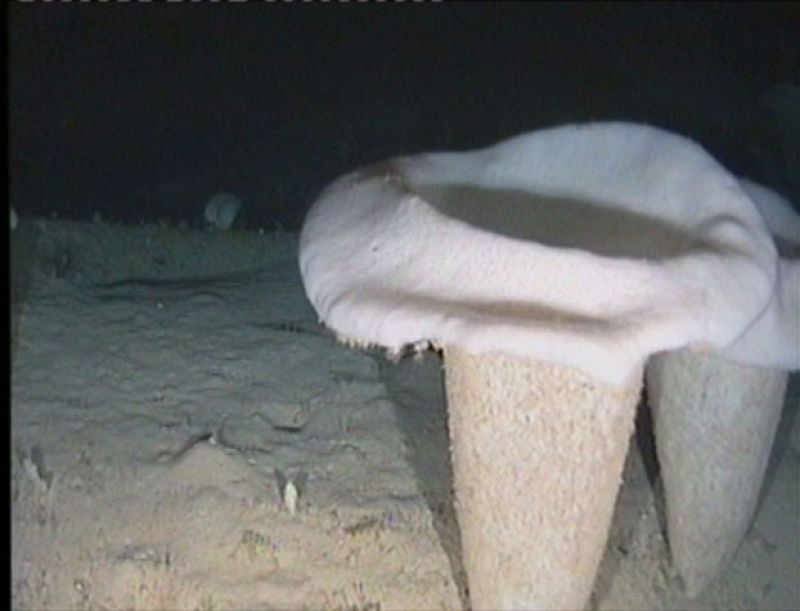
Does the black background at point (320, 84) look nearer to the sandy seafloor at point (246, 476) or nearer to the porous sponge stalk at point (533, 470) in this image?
the sandy seafloor at point (246, 476)

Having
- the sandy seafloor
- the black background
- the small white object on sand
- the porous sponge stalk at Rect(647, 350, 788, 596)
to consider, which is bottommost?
the black background

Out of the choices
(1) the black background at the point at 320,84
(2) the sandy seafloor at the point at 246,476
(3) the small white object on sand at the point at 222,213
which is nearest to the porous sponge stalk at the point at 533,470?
(2) the sandy seafloor at the point at 246,476

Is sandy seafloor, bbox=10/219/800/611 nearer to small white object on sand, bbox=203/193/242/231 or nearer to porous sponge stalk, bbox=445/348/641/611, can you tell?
porous sponge stalk, bbox=445/348/641/611

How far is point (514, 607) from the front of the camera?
157 centimetres

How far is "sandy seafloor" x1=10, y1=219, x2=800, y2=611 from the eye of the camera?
6.01ft

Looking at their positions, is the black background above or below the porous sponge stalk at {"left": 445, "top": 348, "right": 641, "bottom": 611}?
below

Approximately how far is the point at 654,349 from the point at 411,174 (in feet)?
1.99

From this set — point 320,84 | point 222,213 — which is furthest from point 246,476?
point 320,84

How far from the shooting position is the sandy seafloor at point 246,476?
1833mm

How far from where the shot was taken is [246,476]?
2.16 meters

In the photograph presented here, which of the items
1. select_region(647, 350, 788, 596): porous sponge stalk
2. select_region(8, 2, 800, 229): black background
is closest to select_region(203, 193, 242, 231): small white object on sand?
select_region(8, 2, 800, 229): black background

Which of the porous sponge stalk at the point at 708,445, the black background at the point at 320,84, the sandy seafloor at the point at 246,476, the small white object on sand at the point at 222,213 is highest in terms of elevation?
the porous sponge stalk at the point at 708,445

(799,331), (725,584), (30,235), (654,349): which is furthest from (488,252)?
(30,235)

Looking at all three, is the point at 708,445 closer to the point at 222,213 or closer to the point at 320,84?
the point at 222,213
